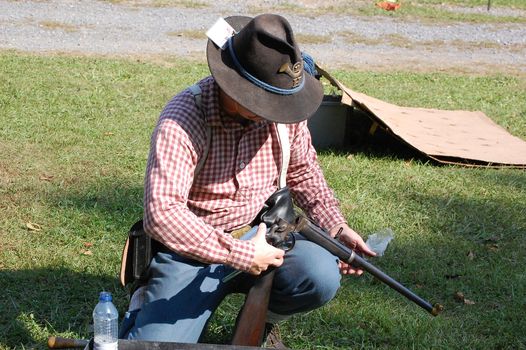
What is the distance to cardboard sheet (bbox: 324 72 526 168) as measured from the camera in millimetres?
6195

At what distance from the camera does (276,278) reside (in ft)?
10.4

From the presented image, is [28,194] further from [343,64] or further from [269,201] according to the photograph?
[343,64]

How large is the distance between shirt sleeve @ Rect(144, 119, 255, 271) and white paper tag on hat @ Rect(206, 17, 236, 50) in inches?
12.4

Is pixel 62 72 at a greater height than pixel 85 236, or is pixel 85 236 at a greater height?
pixel 85 236

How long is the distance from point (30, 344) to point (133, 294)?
64 centimetres

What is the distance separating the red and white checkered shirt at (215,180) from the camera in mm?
2830

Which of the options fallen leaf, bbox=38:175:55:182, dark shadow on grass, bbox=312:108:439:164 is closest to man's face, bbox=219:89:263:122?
fallen leaf, bbox=38:175:55:182

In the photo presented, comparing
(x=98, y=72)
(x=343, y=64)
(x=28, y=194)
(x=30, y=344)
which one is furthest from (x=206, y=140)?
(x=343, y=64)

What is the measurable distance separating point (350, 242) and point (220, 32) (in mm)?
995

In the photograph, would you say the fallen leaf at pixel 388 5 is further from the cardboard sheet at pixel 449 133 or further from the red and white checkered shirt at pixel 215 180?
the red and white checkered shirt at pixel 215 180

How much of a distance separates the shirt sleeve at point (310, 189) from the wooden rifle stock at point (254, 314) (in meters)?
0.44

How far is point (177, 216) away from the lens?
2.82m

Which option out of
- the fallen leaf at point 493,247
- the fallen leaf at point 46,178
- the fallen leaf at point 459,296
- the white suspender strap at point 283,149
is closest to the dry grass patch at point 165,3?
the fallen leaf at point 46,178

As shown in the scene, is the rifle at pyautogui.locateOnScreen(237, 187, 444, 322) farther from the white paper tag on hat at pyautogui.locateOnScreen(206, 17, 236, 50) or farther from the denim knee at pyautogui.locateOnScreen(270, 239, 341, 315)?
the white paper tag on hat at pyautogui.locateOnScreen(206, 17, 236, 50)
